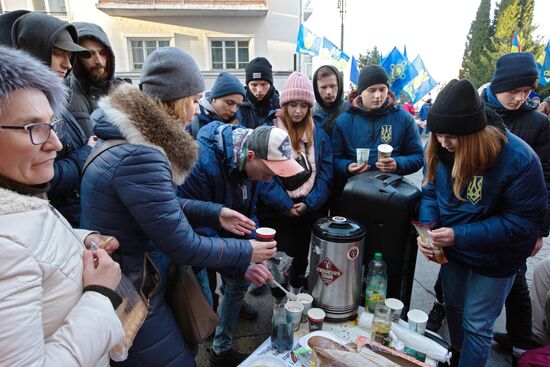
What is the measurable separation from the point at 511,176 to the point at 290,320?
1.31 m

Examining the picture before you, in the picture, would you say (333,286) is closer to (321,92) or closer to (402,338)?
(402,338)

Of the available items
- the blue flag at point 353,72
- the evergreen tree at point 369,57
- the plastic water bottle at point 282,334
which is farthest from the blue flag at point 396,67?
the evergreen tree at point 369,57

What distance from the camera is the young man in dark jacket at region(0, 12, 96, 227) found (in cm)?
178

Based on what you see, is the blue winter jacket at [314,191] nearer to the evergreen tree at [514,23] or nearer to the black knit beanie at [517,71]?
the black knit beanie at [517,71]

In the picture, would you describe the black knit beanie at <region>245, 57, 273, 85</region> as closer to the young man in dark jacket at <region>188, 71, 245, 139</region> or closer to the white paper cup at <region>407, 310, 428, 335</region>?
the young man in dark jacket at <region>188, 71, 245, 139</region>

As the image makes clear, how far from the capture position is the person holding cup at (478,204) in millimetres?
1622

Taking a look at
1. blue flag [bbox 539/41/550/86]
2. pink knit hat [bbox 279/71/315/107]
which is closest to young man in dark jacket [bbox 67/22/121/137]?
pink knit hat [bbox 279/71/315/107]

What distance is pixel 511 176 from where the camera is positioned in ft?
5.27

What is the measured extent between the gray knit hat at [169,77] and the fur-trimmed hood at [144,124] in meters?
0.10

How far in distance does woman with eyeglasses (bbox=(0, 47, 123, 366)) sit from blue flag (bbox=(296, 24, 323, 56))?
879 cm

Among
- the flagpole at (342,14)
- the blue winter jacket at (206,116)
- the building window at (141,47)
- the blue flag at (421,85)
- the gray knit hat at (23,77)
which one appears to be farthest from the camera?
the flagpole at (342,14)

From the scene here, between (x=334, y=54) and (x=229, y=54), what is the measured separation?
6331 mm

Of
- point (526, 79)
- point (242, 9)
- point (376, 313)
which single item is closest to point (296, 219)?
point (376, 313)

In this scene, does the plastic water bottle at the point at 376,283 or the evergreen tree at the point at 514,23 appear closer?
the plastic water bottle at the point at 376,283
